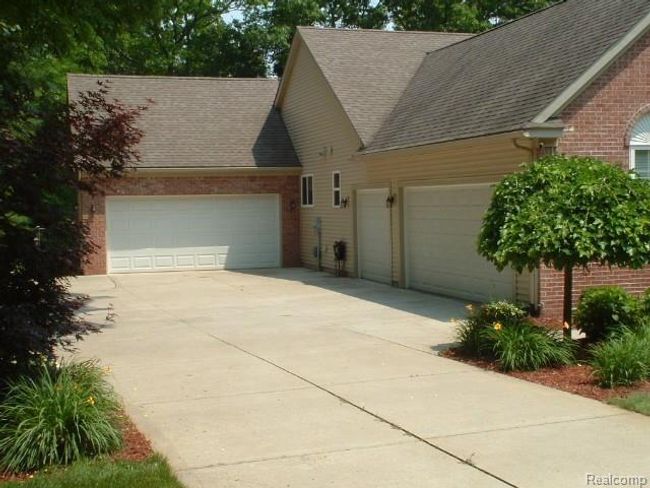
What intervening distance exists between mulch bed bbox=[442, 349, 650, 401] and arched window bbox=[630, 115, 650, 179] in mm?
5456

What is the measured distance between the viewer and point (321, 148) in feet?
78.1

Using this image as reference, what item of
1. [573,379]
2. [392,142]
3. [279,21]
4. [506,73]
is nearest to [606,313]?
[573,379]

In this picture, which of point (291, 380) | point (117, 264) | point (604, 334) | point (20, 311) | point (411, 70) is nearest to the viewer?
point (20, 311)

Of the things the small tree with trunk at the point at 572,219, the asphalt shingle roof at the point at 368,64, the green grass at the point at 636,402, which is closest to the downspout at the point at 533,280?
the small tree with trunk at the point at 572,219

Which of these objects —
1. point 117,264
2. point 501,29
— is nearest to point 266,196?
point 117,264

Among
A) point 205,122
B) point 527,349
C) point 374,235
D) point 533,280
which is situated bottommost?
point 527,349

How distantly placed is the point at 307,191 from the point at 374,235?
551cm

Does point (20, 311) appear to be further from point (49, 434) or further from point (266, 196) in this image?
point (266, 196)

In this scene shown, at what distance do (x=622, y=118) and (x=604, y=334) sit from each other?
16.2 ft

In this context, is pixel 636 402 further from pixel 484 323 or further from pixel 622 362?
pixel 484 323

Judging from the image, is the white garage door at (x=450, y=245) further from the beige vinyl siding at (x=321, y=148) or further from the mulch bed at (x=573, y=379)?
the mulch bed at (x=573, y=379)

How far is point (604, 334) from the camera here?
10367mm

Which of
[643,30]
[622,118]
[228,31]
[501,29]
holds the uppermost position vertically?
[228,31]

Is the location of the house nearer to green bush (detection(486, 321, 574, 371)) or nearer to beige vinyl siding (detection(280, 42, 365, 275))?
beige vinyl siding (detection(280, 42, 365, 275))
